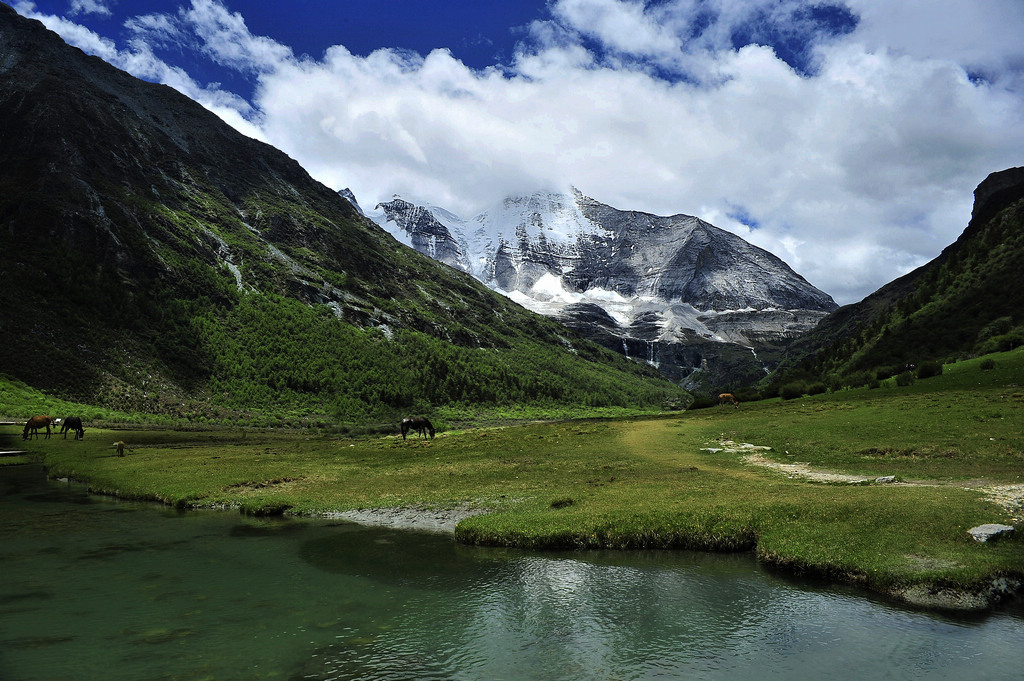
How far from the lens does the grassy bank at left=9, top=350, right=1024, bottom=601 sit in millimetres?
22438

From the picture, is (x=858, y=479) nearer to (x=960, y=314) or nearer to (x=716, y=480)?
(x=716, y=480)

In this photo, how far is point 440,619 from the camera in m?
18.1

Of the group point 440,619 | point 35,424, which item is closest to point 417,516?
point 440,619

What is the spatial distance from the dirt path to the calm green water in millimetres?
11253

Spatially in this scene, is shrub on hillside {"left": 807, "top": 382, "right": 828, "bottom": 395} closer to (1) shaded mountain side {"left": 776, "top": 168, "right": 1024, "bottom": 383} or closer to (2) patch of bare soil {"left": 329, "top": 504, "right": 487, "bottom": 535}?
(1) shaded mountain side {"left": 776, "top": 168, "right": 1024, "bottom": 383}

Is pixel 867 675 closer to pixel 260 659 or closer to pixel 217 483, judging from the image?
pixel 260 659

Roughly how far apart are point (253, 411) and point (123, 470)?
96605 millimetres

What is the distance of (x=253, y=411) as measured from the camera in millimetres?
138000

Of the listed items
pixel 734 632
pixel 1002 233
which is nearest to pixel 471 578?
pixel 734 632

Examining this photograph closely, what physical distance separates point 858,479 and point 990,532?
14.8 meters

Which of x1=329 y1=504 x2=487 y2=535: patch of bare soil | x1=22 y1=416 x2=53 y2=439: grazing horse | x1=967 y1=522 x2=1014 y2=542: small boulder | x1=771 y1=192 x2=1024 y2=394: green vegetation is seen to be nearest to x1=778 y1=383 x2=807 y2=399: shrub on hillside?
x1=771 y1=192 x2=1024 y2=394: green vegetation

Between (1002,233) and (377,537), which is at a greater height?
(1002,233)

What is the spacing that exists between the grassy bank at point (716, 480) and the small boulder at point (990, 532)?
1.33 ft


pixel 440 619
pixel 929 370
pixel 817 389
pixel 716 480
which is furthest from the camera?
pixel 817 389
